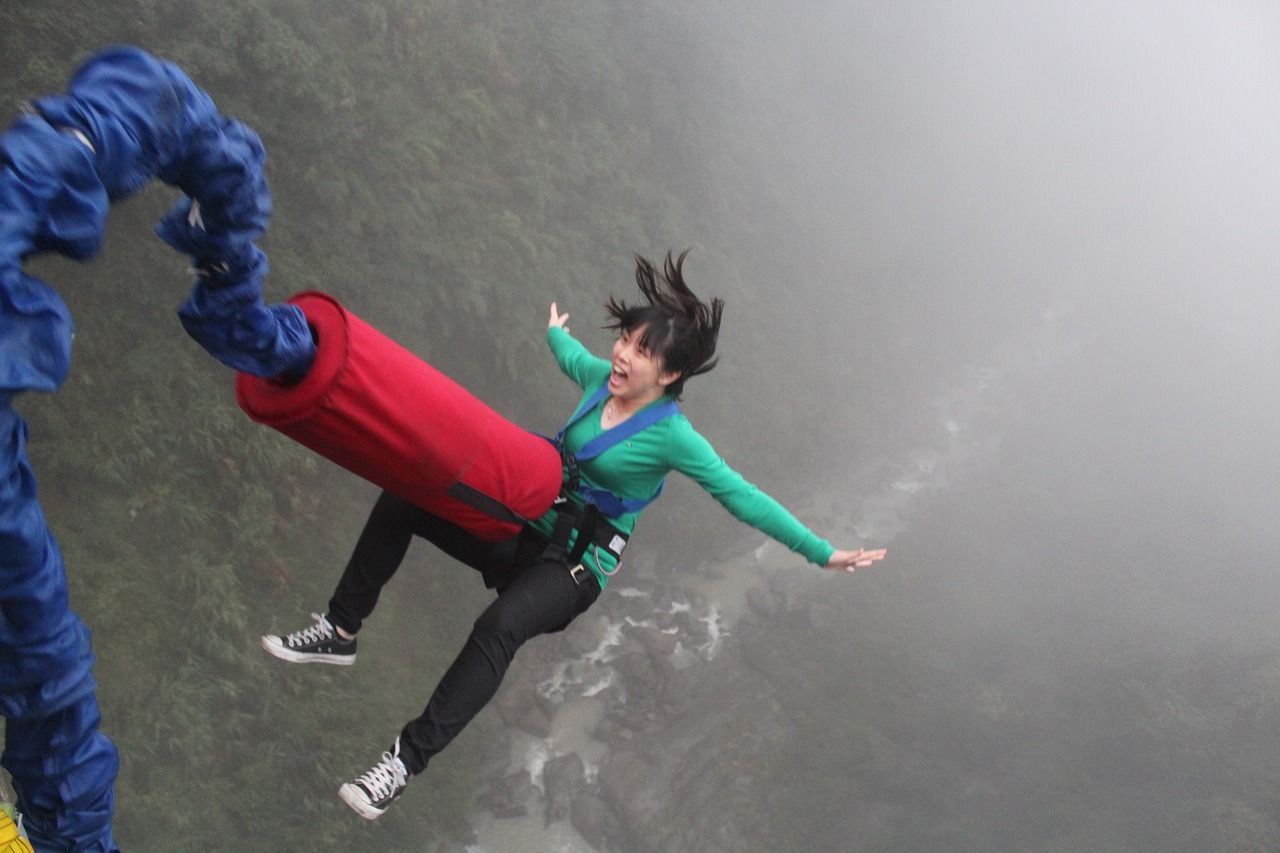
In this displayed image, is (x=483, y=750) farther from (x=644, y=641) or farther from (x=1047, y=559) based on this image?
(x=1047, y=559)

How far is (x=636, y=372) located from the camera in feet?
8.46

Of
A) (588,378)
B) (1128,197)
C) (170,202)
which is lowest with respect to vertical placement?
(588,378)

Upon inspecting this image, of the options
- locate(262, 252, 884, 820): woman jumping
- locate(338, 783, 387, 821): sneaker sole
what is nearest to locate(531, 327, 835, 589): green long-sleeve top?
locate(262, 252, 884, 820): woman jumping

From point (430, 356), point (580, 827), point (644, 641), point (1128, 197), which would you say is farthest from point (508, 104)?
point (1128, 197)

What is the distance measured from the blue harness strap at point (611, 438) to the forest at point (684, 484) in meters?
6.13

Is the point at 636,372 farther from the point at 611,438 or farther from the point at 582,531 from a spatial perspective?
the point at 582,531

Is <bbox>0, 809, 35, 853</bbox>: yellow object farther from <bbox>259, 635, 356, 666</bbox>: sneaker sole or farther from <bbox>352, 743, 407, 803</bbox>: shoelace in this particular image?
<bbox>259, 635, 356, 666</bbox>: sneaker sole

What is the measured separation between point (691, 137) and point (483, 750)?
1221 centimetres

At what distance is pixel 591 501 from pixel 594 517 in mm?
53

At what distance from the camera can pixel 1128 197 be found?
3716 cm

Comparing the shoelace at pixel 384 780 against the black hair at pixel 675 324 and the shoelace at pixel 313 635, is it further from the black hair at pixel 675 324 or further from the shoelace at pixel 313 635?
the black hair at pixel 675 324

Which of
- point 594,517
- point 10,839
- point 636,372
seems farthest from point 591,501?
point 10,839

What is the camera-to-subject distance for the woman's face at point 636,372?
257 cm

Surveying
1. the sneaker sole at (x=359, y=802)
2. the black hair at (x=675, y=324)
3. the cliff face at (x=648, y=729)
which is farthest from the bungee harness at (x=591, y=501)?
the cliff face at (x=648, y=729)
